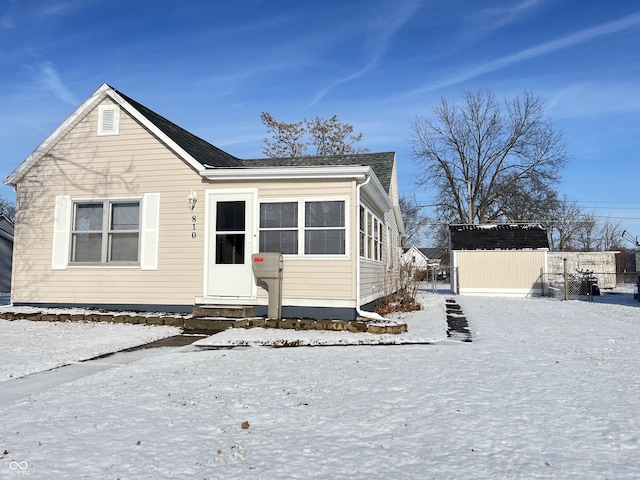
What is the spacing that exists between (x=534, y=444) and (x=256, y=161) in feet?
46.8

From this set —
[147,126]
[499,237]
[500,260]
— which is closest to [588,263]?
[499,237]

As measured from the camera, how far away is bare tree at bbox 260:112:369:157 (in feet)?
107

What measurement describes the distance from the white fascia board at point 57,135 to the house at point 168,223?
0.03 metres

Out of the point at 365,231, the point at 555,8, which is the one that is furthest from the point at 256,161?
the point at 555,8

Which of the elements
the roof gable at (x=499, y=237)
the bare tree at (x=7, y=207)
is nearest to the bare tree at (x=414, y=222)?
the roof gable at (x=499, y=237)

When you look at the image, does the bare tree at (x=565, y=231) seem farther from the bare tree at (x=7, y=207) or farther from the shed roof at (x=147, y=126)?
the bare tree at (x=7, y=207)

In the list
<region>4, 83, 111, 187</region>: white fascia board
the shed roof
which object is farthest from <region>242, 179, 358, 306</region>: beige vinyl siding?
<region>4, 83, 111, 187</region>: white fascia board

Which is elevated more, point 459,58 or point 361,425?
point 459,58

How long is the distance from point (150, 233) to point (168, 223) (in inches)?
18.7

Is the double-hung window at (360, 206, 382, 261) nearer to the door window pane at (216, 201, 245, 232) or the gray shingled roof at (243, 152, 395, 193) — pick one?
the gray shingled roof at (243, 152, 395, 193)

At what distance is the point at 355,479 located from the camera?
2699mm

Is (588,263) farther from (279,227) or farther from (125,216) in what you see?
(125,216)

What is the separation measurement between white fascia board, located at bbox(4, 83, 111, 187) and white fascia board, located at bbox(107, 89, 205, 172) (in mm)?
347

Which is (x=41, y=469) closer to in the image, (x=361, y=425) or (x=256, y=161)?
(x=361, y=425)
